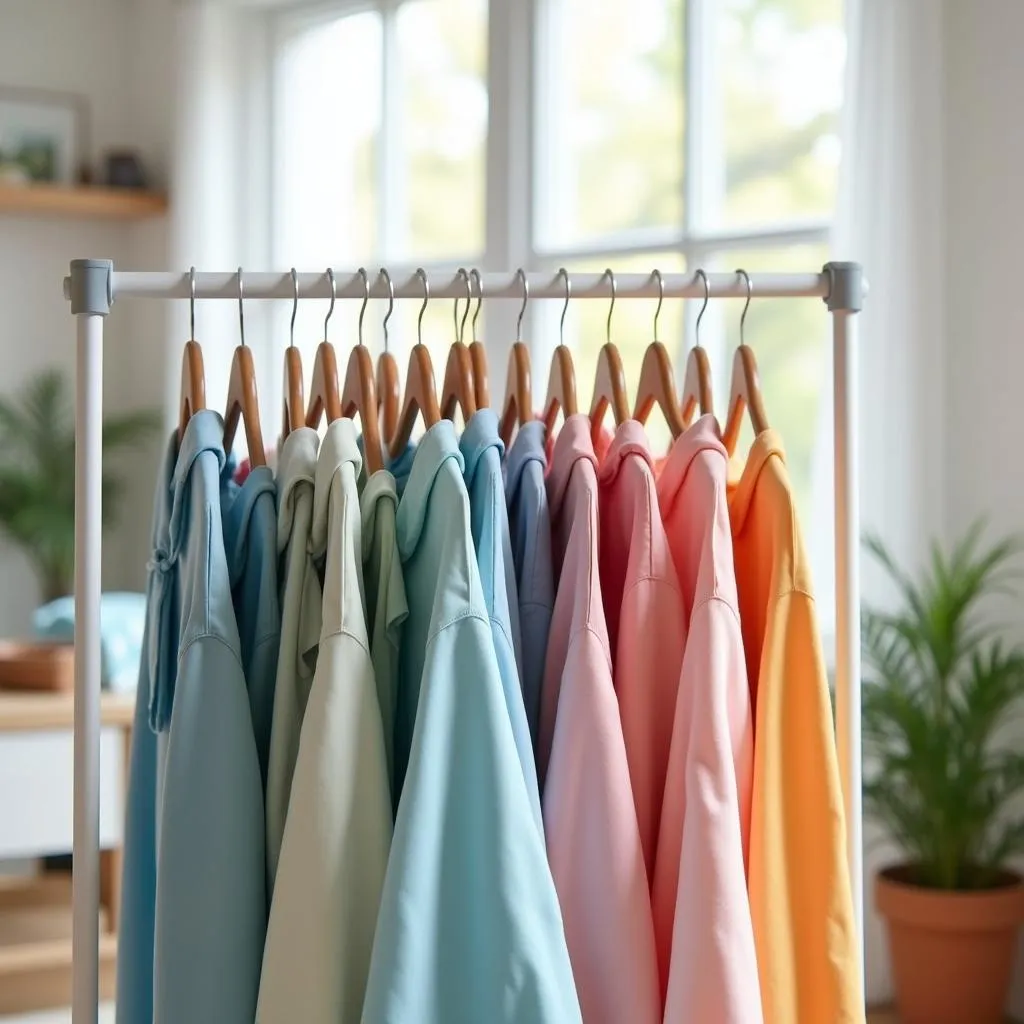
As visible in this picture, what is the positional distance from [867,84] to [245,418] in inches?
69.8

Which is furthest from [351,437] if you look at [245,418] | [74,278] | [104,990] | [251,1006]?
[104,990]

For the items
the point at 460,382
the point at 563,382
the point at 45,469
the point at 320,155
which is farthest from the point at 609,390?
the point at 45,469

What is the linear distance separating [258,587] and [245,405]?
0.55 feet

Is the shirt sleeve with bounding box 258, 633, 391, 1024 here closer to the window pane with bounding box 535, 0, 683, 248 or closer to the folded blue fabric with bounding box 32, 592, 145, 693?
the folded blue fabric with bounding box 32, 592, 145, 693

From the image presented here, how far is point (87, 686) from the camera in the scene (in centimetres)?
115

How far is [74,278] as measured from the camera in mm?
1156

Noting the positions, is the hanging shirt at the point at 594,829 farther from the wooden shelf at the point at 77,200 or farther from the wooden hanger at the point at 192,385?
the wooden shelf at the point at 77,200

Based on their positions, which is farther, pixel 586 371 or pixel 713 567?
pixel 586 371

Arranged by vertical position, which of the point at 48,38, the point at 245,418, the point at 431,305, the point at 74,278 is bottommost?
the point at 245,418

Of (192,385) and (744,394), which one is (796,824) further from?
(192,385)

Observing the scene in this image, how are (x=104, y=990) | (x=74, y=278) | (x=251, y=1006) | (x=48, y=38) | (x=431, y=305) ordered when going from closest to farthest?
1. (x=251, y=1006)
2. (x=74, y=278)
3. (x=104, y=990)
4. (x=431, y=305)
5. (x=48, y=38)

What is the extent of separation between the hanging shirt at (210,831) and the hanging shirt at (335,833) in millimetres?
42

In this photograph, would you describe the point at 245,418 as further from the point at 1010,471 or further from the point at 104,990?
the point at 104,990

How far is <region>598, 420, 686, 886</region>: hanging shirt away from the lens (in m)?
1.13
